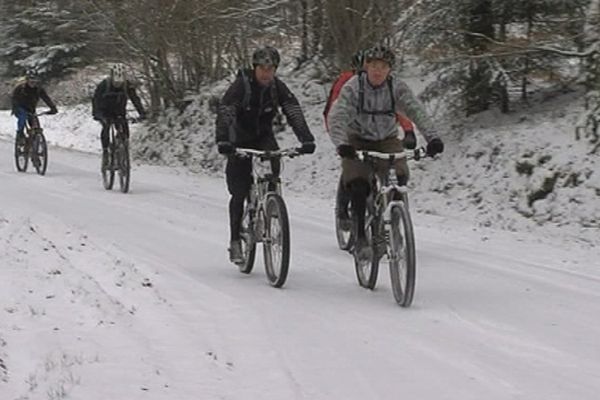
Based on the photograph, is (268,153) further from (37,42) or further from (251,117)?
(37,42)

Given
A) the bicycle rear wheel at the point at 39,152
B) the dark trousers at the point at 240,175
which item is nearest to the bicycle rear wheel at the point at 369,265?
the dark trousers at the point at 240,175

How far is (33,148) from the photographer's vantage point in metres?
18.5

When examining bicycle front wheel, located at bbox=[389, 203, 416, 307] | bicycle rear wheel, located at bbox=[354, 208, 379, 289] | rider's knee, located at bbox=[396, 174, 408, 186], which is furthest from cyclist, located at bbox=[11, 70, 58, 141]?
bicycle front wheel, located at bbox=[389, 203, 416, 307]

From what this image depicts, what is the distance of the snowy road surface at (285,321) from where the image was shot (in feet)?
17.5

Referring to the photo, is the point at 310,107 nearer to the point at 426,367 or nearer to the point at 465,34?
the point at 465,34

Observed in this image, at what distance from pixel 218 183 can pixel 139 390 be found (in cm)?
1315

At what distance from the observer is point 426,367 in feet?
19.3

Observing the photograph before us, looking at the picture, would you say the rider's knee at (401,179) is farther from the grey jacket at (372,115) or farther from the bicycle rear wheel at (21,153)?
the bicycle rear wheel at (21,153)

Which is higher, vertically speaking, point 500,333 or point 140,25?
point 140,25

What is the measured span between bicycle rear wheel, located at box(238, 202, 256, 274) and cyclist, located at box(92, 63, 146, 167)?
284 inches

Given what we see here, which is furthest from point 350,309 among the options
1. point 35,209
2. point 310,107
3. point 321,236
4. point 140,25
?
point 140,25

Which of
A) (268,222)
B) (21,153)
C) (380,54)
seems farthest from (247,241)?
(21,153)

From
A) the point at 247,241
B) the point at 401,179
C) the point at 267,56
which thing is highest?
the point at 267,56

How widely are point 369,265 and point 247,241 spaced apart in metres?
1.25
